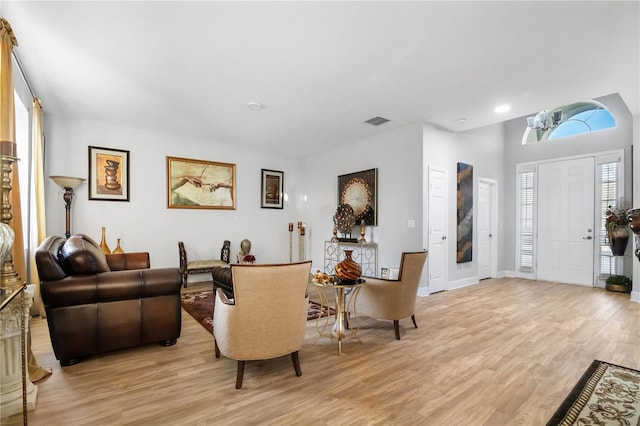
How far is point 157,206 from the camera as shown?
5.68 m

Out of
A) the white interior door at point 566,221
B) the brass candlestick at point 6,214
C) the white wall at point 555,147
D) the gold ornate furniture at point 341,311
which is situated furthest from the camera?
the white interior door at point 566,221

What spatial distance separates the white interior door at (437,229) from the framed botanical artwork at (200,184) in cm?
401

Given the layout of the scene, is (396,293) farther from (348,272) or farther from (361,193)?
(361,193)

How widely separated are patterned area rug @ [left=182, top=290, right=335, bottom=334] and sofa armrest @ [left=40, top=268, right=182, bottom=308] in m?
0.86

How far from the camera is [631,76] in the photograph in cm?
343

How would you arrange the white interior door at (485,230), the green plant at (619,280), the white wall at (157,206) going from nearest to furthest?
1. the white wall at (157,206)
2. the green plant at (619,280)
3. the white interior door at (485,230)

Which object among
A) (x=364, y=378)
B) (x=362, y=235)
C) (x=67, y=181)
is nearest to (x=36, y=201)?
(x=67, y=181)

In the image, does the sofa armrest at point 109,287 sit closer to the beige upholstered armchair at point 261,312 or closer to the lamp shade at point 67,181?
the beige upholstered armchair at point 261,312

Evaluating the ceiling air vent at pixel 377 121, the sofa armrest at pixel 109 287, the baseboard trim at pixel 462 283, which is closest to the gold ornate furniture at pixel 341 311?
the sofa armrest at pixel 109 287

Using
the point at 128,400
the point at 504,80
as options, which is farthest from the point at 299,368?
the point at 504,80

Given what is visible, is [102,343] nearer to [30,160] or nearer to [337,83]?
[30,160]

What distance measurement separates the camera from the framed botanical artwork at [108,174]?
5148 millimetres

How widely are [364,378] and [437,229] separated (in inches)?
135

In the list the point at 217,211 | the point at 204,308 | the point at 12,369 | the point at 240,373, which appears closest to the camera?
the point at 12,369
